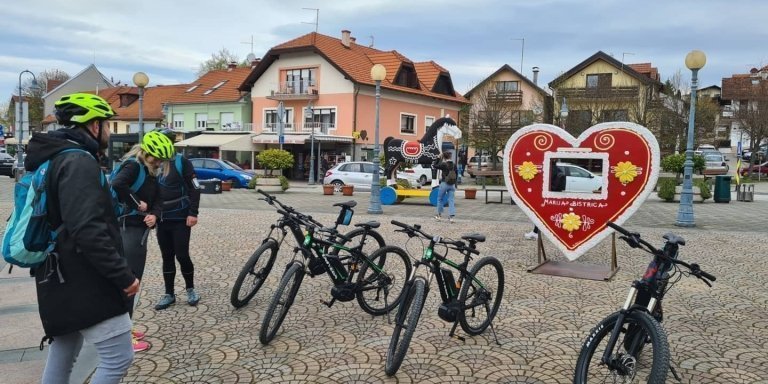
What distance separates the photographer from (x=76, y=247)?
250cm

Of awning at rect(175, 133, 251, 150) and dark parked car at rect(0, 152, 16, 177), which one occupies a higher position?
awning at rect(175, 133, 251, 150)

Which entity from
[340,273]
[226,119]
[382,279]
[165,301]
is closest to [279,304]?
[340,273]

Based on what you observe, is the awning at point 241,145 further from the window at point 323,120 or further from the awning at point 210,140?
the window at point 323,120

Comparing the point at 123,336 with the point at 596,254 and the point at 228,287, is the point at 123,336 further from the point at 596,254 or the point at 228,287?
the point at 596,254

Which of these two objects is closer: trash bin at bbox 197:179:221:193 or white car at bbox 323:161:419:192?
trash bin at bbox 197:179:221:193

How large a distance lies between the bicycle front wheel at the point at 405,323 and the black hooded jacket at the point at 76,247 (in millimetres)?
1910

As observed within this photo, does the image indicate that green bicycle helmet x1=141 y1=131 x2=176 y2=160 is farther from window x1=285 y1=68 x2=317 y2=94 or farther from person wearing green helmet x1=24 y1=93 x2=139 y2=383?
window x1=285 y1=68 x2=317 y2=94

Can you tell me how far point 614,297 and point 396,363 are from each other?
3.30 m

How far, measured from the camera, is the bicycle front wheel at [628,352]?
3.12 m

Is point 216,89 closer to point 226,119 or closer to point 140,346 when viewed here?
point 226,119

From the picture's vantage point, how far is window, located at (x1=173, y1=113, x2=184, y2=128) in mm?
44906

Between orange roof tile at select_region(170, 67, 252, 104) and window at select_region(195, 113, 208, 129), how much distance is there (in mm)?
1053

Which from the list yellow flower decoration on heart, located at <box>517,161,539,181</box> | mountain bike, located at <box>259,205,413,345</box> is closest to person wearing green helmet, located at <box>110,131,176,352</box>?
mountain bike, located at <box>259,205,413,345</box>

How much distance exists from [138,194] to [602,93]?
33.6 meters
